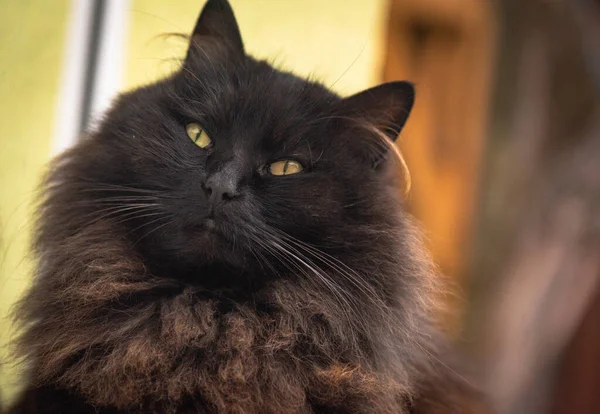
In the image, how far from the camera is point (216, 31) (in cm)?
137

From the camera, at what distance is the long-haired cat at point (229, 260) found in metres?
1.09

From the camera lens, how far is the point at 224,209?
1.12 m

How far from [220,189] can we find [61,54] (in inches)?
26.1

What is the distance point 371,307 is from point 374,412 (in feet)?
0.65

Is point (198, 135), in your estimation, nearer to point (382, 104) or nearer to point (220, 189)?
point (220, 189)

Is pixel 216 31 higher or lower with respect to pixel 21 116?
higher

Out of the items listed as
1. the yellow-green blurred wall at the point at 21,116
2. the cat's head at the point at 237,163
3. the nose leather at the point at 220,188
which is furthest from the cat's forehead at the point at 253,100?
the yellow-green blurred wall at the point at 21,116

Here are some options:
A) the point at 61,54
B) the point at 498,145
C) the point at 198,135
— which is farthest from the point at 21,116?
the point at 498,145

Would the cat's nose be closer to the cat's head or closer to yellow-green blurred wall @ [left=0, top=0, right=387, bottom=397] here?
the cat's head

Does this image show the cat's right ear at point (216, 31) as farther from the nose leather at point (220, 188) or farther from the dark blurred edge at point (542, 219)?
the dark blurred edge at point (542, 219)

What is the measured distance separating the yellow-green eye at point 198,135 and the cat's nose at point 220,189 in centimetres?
14

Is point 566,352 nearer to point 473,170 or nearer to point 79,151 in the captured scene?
point 473,170

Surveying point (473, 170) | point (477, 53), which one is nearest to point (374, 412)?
point (473, 170)

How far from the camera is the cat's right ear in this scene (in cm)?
134
